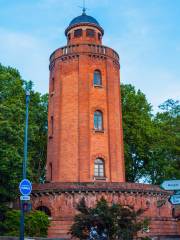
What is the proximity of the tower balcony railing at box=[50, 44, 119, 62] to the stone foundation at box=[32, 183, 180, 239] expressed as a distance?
1330 cm

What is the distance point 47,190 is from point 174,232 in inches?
457

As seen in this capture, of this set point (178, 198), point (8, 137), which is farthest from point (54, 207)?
point (178, 198)

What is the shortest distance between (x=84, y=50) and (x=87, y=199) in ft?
47.7

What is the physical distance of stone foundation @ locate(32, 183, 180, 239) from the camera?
97.9 feet

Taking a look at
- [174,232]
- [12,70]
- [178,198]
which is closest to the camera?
[178,198]

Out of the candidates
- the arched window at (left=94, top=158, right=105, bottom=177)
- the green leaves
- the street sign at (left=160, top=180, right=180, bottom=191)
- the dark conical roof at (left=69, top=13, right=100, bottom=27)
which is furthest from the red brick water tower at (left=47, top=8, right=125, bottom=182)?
the street sign at (left=160, top=180, right=180, bottom=191)

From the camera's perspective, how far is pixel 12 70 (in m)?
41.9

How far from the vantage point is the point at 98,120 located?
118 feet

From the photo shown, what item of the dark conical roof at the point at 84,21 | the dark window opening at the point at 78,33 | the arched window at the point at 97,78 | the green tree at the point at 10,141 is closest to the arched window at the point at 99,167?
the green tree at the point at 10,141

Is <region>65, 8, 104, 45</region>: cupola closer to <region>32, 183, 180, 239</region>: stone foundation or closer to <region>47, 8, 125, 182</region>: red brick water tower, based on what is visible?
<region>47, 8, 125, 182</region>: red brick water tower

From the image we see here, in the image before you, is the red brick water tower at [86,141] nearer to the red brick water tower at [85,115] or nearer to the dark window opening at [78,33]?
the red brick water tower at [85,115]

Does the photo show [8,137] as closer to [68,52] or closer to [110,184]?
[110,184]

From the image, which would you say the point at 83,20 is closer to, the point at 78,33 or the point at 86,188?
the point at 78,33

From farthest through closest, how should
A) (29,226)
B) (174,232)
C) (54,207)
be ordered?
(174,232)
(54,207)
(29,226)
